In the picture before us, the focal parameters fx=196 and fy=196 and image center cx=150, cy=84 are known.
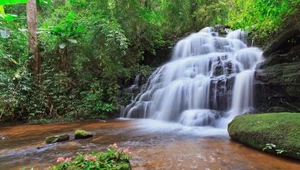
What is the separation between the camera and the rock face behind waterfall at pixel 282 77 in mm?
5164

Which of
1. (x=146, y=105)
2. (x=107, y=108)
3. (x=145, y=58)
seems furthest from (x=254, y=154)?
(x=145, y=58)

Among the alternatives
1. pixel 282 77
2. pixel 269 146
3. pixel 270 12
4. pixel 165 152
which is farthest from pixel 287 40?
pixel 165 152

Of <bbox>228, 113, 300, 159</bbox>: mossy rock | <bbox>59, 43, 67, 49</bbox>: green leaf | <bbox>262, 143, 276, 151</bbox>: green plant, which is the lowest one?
<bbox>262, 143, 276, 151</bbox>: green plant

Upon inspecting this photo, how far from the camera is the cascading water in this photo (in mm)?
6266

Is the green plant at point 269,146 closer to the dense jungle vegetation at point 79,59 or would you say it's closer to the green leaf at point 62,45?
the dense jungle vegetation at point 79,59

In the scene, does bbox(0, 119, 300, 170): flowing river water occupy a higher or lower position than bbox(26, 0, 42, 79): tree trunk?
lower

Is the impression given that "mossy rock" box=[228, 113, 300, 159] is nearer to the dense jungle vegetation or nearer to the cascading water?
the cascading water

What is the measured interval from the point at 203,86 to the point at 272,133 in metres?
4.05

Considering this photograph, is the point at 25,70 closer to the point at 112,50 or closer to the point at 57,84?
the point at 57,84

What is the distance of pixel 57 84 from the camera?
875 centimetres

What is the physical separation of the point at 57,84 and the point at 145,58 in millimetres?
5422

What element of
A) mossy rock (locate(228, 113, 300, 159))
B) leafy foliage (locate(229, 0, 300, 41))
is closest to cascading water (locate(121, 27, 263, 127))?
leafy foliage (locate(229, 0, 300, 41))

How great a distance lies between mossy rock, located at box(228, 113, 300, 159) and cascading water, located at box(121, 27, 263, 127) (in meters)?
1.87

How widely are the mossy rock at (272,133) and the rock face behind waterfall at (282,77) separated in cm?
186
